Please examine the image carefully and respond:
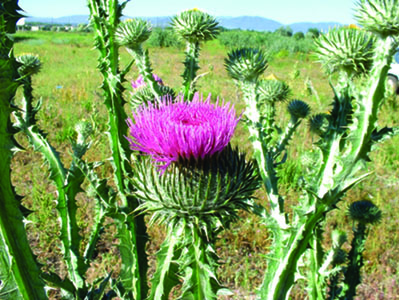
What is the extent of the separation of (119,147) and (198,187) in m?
0.50

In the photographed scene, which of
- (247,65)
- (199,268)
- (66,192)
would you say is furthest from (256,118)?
(66,192)

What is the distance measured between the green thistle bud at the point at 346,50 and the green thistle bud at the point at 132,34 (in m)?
1.29

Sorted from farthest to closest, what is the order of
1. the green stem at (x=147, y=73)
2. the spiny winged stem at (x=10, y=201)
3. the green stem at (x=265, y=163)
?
the green stem at (x=147, y=73) < the green stem at (x=265, y=163) < the spiny winged stem at (x=10, y=201)

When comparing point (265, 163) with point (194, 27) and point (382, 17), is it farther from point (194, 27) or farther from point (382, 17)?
point (194, 27)

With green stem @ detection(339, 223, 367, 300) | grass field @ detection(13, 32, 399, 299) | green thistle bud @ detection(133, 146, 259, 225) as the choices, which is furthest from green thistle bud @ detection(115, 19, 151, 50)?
green stem @ detection(339, 223, 367, 300)

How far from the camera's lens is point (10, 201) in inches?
54.0

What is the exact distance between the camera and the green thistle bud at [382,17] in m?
1.51

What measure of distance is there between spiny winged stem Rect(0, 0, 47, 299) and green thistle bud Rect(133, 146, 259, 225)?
0.54 m

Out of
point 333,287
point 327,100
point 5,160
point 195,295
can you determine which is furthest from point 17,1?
point 327,100

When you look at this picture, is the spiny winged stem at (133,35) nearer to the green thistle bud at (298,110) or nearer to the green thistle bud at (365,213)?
the green thistle bud at (298,110)

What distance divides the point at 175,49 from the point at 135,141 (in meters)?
28.4

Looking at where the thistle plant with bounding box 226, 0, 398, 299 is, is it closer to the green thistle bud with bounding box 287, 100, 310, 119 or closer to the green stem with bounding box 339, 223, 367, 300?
the green stem with bounding box 339, 223, 367, 300

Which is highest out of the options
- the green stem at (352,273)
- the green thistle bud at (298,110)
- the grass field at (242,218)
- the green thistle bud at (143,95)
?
the green thistle bud at (143,95)

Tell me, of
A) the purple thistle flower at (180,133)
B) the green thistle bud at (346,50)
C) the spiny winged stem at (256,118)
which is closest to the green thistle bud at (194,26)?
the spiny winged stem at (256,118)
